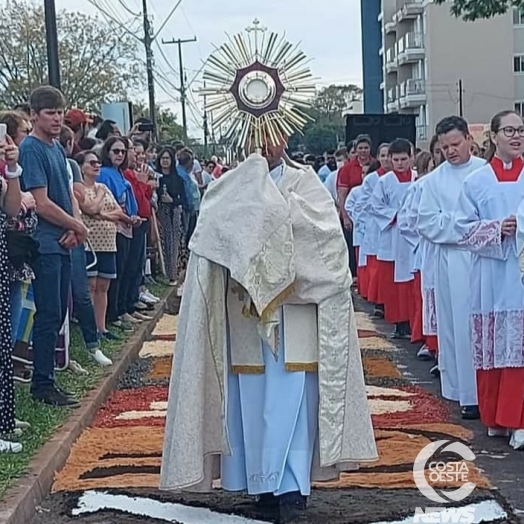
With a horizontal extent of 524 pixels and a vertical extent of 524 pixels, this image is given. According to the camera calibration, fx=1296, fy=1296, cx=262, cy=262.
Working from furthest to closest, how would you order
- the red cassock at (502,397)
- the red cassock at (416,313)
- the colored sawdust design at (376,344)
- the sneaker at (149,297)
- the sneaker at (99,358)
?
the sneaker at (149,297)
the colored sawdust design at (376,344)
the red cassock at (416,313)
the sneaker at (99,358)
the red cassock at (502,397)

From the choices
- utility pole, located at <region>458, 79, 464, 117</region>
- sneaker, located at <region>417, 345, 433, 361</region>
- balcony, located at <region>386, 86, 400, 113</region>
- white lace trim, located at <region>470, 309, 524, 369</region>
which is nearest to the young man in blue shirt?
white lace trim, located at <region>470, 309, 524, 369</region>

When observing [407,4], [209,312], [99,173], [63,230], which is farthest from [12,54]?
[407,4]

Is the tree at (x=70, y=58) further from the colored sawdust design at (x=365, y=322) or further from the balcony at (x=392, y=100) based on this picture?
the balcony at (x=392, y=100)

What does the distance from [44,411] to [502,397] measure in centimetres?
298

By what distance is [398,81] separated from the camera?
84.2m

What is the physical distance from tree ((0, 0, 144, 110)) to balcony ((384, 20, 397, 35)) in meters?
40.4

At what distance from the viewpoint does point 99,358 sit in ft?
35.9

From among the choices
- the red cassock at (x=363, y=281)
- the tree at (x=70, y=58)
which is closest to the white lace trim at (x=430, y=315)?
the red cassock at (x=363, y=281)

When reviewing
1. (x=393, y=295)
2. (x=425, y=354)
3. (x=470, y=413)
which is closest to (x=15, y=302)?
(x=470, y=413)

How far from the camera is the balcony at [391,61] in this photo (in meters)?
84.3

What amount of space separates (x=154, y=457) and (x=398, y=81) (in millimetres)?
78077

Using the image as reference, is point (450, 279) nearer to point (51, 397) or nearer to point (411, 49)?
point (51, 397)

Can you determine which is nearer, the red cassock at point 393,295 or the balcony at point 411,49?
the red cassock at point 393,295

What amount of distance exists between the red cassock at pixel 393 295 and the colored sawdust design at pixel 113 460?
17.3ft
